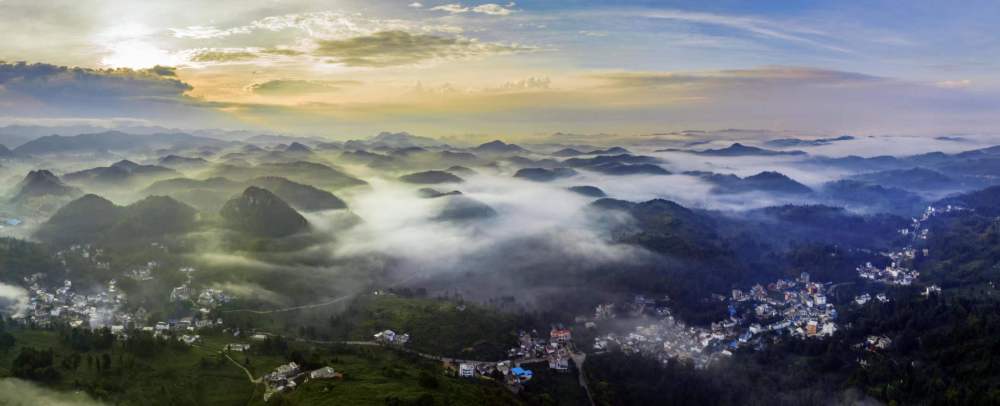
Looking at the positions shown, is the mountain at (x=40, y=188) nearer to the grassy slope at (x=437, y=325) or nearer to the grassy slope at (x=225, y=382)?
the grassy slope at (x=225, y=382)

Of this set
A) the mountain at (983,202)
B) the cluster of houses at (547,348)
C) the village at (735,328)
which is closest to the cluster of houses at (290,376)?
the cluster of houses at (547,348)

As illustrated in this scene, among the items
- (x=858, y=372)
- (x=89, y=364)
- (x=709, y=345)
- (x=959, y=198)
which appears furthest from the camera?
(x=959, y=198)

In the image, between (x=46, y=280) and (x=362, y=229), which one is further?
(x=362, y=229)

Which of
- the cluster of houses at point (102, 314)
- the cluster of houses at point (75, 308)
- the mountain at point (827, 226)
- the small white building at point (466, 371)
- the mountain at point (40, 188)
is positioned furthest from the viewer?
the mountain at point (40, 188)

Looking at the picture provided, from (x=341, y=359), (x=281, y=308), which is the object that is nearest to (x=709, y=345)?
(x=341, y=359)

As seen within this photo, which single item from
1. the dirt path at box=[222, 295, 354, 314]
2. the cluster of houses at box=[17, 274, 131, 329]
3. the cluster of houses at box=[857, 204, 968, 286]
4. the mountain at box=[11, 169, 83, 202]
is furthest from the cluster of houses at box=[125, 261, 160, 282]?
the cluster of houses at box=[857, 204, 968, 286]

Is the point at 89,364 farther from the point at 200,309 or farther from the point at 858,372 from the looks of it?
the point at 858,372

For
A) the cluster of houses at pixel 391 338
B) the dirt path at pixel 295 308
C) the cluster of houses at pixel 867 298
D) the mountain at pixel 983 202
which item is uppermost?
the mountain at pixel 983 202
